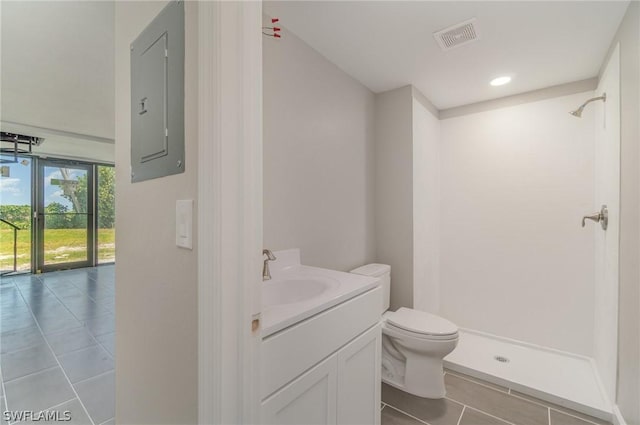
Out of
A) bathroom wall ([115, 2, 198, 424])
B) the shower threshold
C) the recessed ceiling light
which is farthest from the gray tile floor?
the recessed ceiling light

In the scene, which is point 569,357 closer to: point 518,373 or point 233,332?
point 518,373

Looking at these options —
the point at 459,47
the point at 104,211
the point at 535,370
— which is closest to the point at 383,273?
the point at 535,370

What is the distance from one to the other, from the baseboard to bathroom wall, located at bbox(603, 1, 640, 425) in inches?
1.6

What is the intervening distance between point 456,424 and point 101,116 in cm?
440

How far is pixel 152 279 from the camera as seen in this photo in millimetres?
850

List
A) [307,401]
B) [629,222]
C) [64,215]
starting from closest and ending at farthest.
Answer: [307,401] → [629,222] → [64,215]

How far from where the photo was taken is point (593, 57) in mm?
1885

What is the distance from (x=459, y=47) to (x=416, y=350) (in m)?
2.00

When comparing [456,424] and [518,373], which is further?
[518,373]

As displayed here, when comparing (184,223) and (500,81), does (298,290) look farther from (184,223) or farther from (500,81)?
(500,81)

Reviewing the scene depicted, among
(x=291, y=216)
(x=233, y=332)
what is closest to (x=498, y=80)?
(x=291, y=216)

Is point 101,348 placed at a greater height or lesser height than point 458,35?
lesser

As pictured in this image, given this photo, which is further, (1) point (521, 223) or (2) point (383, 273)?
(1) point (521, 223)

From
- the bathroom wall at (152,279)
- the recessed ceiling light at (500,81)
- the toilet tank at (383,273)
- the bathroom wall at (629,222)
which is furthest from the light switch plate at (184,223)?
the recessed ceiling light at (500,81)
